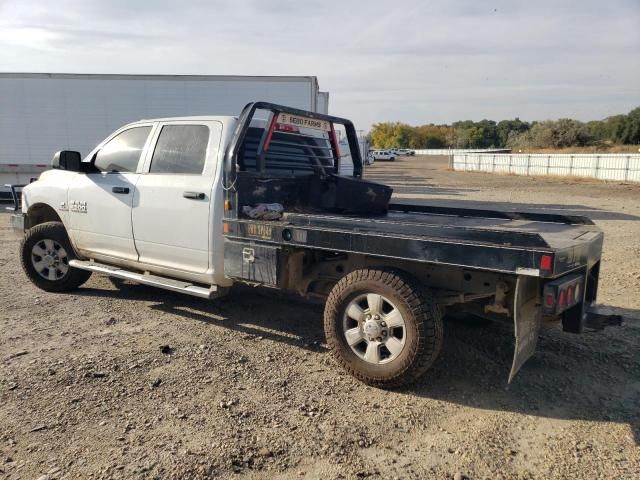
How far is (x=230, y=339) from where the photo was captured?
476cm

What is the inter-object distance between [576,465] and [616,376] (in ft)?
4.81

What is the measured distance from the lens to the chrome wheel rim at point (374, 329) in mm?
3719

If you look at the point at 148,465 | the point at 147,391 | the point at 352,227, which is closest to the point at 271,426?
the point at 148,465

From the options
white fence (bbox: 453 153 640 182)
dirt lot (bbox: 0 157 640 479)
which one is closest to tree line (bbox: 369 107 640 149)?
white fence (bbox: 453 153 640 182)

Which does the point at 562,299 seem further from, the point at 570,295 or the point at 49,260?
the point at 49,260

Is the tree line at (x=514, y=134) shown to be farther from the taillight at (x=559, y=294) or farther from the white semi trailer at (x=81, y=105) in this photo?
the taillight at (x=559, y=294)

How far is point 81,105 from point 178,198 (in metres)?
11.5

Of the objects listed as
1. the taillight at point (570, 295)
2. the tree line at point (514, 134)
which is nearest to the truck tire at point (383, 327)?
the taillight at point (570, 295)

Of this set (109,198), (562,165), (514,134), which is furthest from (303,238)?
(514,134)

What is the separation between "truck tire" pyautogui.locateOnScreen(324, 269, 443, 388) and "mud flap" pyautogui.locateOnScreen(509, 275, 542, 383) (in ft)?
1.67

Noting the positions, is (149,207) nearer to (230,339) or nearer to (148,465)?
(230,339)

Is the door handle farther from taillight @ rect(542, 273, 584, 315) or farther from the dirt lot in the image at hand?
taillight @ rect(542, 273, 584, 315)

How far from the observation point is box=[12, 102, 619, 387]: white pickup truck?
3520mm

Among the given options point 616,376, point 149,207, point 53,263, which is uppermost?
point 149,207
